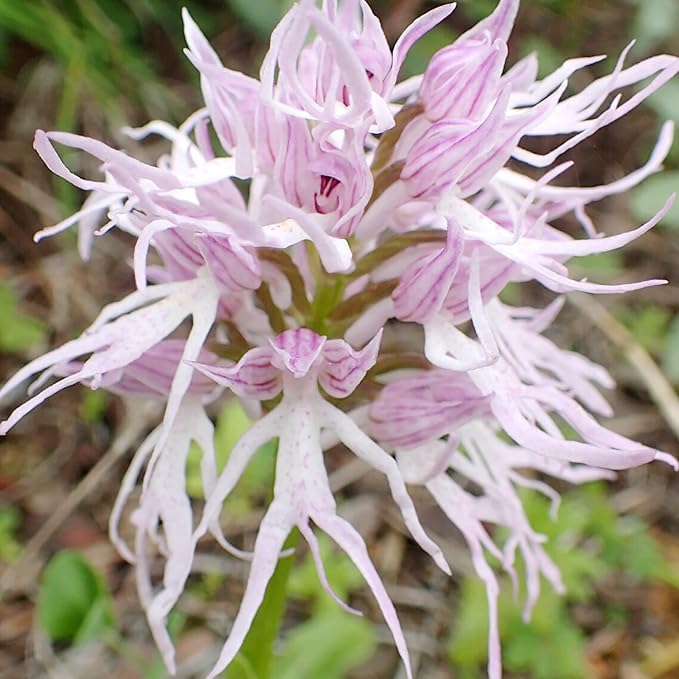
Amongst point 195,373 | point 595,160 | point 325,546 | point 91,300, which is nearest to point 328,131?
point 195,373

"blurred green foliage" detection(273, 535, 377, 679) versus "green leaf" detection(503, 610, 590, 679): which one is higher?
"blurred green foliage" detection(273, 535, 377, 679)

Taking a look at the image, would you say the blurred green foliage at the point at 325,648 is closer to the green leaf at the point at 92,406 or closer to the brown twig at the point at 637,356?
the green leaf at the point at 92,406

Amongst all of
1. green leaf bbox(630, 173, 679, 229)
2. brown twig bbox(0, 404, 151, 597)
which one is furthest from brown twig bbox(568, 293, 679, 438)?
brown twig bbox(0, 404, 151, 597)

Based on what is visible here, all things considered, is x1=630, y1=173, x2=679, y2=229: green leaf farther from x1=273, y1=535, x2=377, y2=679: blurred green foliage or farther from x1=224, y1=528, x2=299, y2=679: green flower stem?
x1=224, y1=528, x2=299, y2=679: green flower stem

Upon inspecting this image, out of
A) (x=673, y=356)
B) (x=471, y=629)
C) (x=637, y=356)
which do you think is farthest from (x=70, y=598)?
(x=637, y=356)

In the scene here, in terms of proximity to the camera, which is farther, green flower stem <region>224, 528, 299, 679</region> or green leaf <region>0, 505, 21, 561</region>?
green leaf <region>0, 505, 21, 561</region>

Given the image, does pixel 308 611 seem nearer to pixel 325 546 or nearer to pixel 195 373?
pixel 325 546
